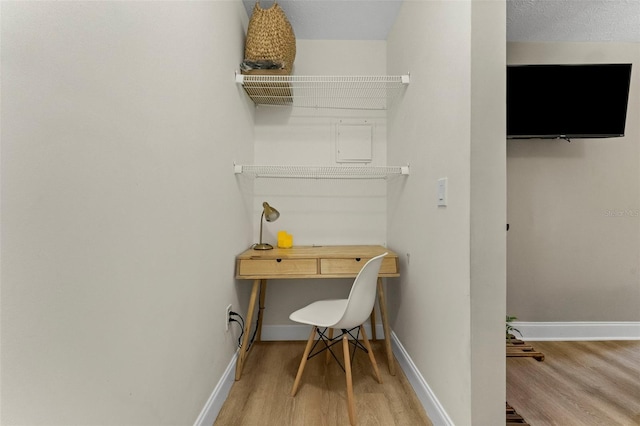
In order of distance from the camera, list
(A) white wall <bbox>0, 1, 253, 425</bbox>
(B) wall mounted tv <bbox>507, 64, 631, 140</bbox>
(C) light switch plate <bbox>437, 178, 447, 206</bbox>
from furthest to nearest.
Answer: (B) wall mounted tv <bbox>507, 64, 631, 140</bbox> < (C) light switch plate <bbox>437, 178, 447, 206</bbox> < (A) white wall <bbox>0, 1, 253, 425</bbox>

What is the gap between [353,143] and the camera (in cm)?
254

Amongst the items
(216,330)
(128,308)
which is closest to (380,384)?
(216,330)

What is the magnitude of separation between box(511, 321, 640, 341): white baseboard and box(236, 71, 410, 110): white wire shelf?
2125 millimetres

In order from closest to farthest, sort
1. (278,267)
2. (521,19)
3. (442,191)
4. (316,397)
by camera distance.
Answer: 1. (442,191)
2. (316,397)
3. (278,267)
4. (521,19)

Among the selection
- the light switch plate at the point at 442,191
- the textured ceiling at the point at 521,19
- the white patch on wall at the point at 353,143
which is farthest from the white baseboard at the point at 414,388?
the textured ceiling at the point at 521,19

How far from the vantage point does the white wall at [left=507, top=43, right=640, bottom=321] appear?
8.00 ft

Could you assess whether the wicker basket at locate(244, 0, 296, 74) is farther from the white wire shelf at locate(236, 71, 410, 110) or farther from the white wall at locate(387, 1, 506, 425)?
the white wall at locate(387, 1, 506, 425)

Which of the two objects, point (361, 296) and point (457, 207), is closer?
point (457, 207)

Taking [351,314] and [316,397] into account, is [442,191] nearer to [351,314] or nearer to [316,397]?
[351,314]

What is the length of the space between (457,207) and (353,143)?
1.41 meters

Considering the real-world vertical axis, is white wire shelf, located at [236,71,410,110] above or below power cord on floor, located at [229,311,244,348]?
above

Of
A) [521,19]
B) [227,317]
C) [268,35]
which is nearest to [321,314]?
[227,317]

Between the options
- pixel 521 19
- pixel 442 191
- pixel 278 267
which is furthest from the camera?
pixel 521 19

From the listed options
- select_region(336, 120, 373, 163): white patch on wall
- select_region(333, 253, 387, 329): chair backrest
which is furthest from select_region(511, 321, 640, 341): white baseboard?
select_region(336, 120, 373, 163): white patch on wall
